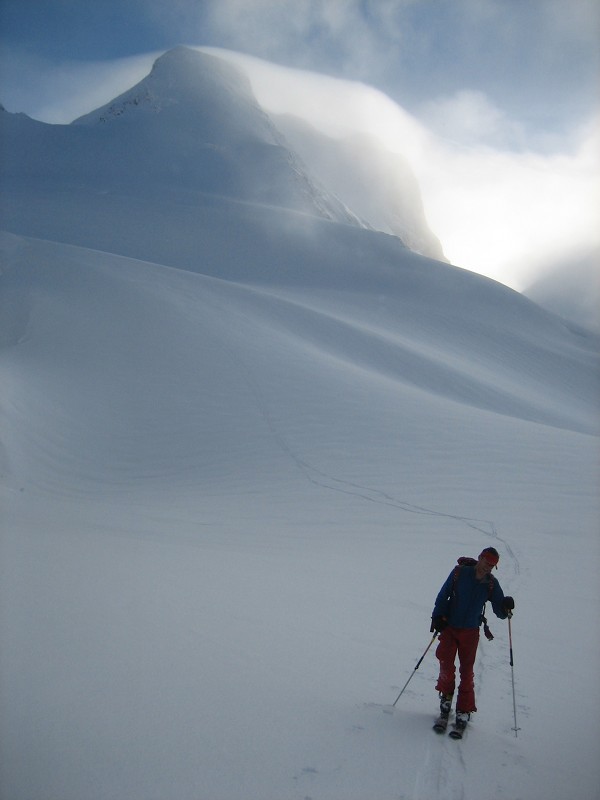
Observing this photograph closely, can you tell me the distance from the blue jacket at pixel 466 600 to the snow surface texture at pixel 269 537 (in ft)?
2.45

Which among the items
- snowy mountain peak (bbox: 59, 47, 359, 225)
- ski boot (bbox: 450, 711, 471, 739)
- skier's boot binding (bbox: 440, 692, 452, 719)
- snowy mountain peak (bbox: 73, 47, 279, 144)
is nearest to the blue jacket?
skier's boot binding (bbox: 440, 692, 452, 719)

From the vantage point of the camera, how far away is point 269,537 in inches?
400

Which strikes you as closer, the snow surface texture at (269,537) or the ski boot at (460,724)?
the snow surface texture at (269,537)

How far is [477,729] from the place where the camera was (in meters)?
4.36

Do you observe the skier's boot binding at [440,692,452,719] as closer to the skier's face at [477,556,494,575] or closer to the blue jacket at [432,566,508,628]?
the blue jacket at [432,566,508,628]

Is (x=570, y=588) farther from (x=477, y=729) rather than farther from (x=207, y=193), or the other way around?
(x=207, y=193)

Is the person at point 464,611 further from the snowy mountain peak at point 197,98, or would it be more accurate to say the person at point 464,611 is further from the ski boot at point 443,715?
the snowy mountain peak at point 197,98

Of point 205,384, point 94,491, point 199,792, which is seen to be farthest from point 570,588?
point 205,384

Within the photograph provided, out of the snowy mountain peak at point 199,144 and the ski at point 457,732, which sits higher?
the snowy mountain peak at point 199,144

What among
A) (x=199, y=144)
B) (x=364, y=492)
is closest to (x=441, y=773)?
(x=364, y=492)

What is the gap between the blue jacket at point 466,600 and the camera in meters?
4.58

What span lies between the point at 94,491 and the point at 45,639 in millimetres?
8064

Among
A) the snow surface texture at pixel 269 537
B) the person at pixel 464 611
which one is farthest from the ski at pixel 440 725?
the person at pixel 464 611

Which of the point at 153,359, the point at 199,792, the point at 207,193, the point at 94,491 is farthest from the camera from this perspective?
the point at 207,193
